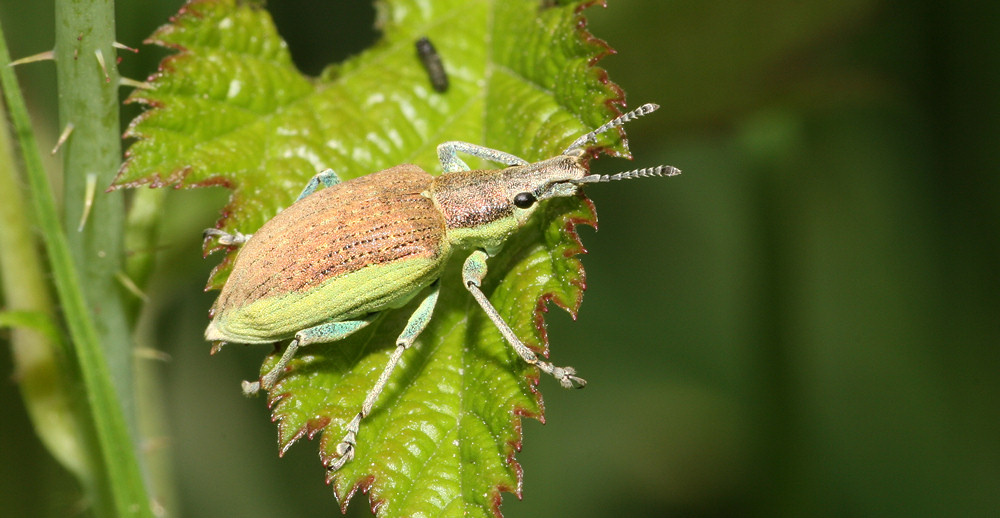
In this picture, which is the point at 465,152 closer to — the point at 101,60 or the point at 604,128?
the point at 604,128

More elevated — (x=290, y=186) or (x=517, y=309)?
(x=290, y=186)

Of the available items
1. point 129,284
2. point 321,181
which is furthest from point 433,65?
point 129,284

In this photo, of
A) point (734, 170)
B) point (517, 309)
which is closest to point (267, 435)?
point (517, 309)

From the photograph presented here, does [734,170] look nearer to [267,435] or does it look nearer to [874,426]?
[874,426]

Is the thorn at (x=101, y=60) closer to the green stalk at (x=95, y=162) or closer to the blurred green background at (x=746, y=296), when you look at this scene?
the green stalk at (x=95, y=162)

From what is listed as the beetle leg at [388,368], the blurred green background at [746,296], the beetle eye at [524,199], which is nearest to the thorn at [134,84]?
the blurred green background at [746,296]

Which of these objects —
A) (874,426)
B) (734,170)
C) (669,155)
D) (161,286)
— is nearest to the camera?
(161,286)
